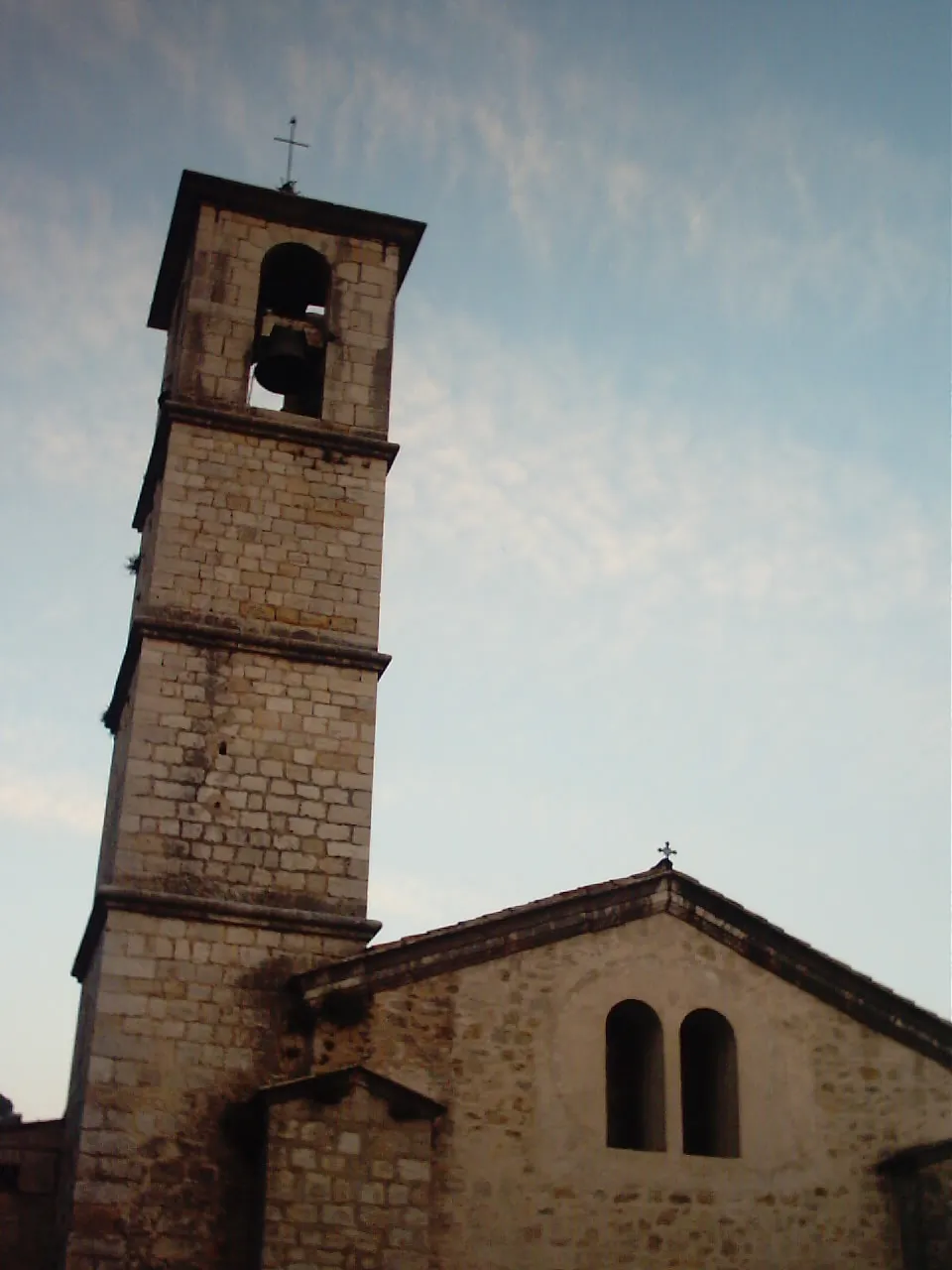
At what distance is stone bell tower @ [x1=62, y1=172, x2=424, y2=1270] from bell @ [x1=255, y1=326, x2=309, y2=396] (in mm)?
28

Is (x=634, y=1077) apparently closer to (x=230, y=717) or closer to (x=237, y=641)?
(x=230, y=717)

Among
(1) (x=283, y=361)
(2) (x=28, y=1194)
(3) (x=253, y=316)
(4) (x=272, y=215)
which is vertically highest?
(4) (x=272, y=215)

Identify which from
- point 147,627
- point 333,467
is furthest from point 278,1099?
point 333,467

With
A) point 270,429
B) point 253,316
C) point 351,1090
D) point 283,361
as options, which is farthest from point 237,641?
point 351,1090

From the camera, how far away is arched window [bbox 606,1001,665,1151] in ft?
44.1

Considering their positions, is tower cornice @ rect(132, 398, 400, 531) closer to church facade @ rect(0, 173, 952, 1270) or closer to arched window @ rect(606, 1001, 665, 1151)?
church facade @ rect(0, 173, 952, 1270)

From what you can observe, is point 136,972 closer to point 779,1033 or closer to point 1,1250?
point 1,1250

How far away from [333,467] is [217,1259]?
24.8 feet

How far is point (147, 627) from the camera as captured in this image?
14703mm

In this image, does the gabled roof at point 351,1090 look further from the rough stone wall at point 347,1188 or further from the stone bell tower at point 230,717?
the stone bell tower at point 230,717

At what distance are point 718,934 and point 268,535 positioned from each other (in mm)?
5661

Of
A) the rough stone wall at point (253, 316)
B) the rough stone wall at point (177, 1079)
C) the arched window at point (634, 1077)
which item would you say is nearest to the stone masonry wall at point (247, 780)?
the rough stone wall at point (177, 1079)

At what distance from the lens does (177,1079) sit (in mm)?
12805

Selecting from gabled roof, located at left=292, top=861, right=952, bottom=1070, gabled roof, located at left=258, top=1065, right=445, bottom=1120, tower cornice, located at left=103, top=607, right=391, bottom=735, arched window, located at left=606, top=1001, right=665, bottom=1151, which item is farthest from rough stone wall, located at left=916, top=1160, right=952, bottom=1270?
tower cornice, located at left=103, top=607, right=391, bottom=735
